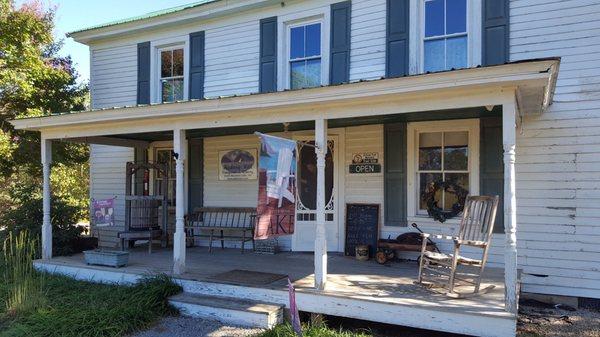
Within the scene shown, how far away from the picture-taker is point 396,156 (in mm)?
7551

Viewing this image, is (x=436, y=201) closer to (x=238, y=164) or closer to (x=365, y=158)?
(x=365, y=158)

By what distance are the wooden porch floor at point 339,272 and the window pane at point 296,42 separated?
3.65 meters

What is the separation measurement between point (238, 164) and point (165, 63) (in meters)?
2.80

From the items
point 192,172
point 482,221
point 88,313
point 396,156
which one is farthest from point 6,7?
point 482,221

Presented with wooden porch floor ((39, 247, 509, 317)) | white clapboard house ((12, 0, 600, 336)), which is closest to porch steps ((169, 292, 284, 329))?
white clapboard house ((12, 0, 600, 336))

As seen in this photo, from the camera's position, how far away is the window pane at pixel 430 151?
7.38 metres

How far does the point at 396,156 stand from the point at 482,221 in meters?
2.51

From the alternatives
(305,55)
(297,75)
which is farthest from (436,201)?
(305,55)

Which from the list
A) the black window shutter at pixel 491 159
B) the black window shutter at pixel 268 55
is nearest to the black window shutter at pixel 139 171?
the black window shutter at pixel 268 55

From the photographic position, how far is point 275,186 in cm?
513

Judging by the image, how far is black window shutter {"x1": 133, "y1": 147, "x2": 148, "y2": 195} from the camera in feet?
32.0

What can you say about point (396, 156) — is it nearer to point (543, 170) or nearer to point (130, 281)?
point (543, 170)

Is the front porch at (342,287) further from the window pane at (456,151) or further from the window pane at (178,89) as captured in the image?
the window pane at (178,89)

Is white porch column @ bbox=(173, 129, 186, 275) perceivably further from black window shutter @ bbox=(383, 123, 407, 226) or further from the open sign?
black window shutter @ bbox=(383, 123, 407, 226)
